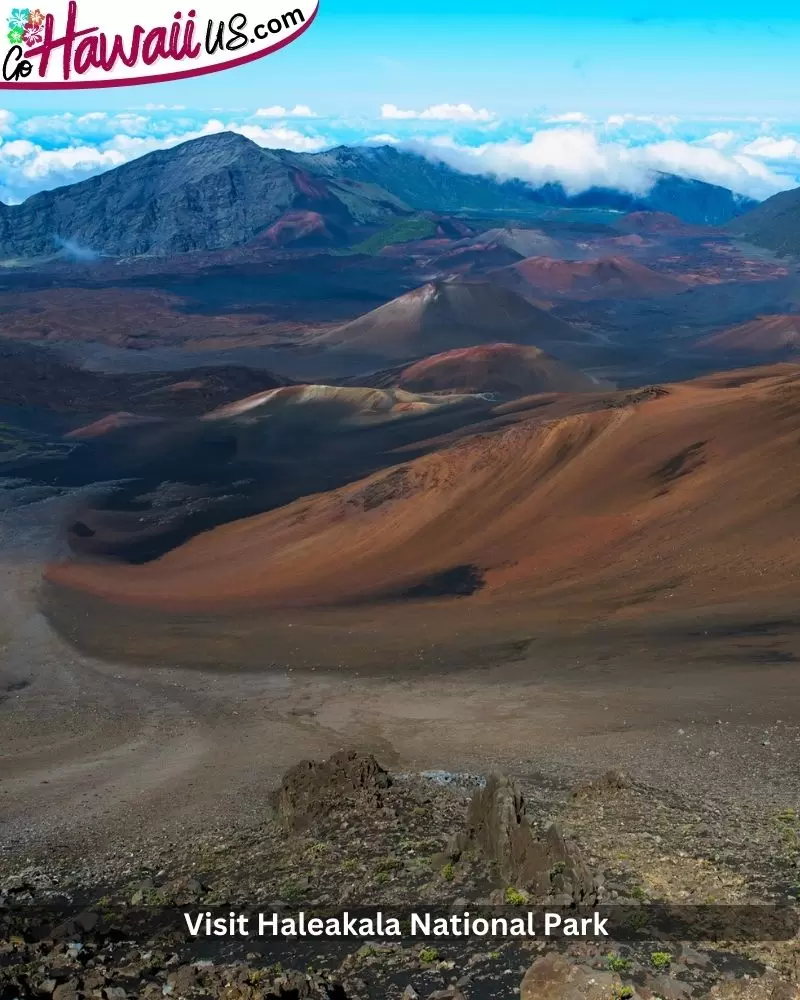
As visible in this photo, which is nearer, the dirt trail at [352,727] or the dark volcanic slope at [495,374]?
the dirt trail at [352,727]

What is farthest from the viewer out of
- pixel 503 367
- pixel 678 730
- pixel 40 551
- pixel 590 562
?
pixel 503 367

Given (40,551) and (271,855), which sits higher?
(271,855)

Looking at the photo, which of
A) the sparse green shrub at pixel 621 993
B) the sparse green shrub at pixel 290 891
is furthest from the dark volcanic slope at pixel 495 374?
the sparse green shrub at pixel 621 993

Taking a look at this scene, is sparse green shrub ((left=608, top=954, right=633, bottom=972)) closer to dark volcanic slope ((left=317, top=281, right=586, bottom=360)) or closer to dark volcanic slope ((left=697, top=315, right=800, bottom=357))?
dark volcanic slope ((left=317, top=281, right=586, bottom=360))

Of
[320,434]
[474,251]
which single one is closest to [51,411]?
[320,434]

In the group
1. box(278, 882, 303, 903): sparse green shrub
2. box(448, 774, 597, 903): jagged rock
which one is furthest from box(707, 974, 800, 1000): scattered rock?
box(278, 882, 303, 903): sparse green shrub

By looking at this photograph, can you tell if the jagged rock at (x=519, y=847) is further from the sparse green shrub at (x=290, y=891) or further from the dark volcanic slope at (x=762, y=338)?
the dark volcanic slope at (x=762, y=338)

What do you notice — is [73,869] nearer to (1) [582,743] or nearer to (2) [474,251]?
(1) [582,743]

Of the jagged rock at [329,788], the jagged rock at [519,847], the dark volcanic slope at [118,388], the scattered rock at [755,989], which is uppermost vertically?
the scattered rock at [755,989]
